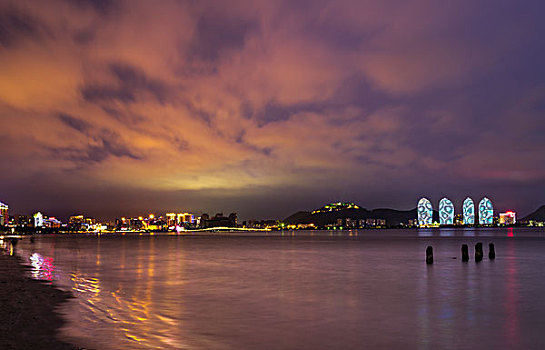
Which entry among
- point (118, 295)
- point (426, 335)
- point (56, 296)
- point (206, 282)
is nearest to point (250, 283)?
point (206, 282)

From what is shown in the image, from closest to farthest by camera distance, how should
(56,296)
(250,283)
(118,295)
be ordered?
(56,296)
(118,295)
(250,283)

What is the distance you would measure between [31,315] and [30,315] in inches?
1.4

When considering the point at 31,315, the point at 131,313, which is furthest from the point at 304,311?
the point at 31,315

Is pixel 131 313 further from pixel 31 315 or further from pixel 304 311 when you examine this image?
pixel 304 311

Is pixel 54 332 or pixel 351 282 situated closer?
pixel 54 332

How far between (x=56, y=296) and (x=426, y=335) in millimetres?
17824

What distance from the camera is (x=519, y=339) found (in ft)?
53.7

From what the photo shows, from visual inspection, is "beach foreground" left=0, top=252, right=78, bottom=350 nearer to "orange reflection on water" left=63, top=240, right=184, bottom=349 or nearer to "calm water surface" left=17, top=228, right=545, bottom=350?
"calm water surface" left=17, top=228, right=545, bottom=350

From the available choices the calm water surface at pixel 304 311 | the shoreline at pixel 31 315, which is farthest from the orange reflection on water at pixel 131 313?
the shoreline at pixel 31 315

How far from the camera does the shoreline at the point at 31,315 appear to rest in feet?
45.3

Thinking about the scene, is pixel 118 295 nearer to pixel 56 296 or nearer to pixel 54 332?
pixel 56 296

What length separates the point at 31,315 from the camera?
18219 mm

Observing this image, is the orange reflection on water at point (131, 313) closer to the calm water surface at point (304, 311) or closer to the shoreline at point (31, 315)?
the calm water surface at point (304, 311)

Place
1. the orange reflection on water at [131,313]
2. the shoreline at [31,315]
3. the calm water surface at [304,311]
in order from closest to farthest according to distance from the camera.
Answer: the shoreline at [31,315] < the orange reflection on water at [131,313] < the calm water surface at [304,311]
